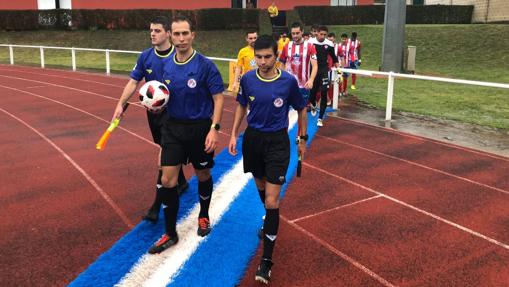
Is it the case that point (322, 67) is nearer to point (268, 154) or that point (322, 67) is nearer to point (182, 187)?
point (182, 187)

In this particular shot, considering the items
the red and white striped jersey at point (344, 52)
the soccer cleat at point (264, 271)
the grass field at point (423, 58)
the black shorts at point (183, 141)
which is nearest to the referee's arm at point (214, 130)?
the black shorts at point (183, 141)

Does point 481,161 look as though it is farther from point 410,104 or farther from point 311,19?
point 311,19

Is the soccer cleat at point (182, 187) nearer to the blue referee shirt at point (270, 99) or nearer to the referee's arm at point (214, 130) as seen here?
the referee's arm at point (214, 130)

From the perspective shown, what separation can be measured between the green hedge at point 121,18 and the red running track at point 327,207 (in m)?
23.9

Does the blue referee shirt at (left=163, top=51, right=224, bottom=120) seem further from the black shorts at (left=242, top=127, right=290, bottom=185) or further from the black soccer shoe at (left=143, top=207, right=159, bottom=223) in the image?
the black soccer shoe at (left=143, top=207, right=159, bottom=223)

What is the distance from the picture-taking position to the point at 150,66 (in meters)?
4.58

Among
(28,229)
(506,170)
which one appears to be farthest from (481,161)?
(28,229)

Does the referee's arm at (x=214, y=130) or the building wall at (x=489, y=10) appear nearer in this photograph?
the referee's arm at (x=214, y=130)

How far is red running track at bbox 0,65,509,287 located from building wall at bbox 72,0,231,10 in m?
27.0

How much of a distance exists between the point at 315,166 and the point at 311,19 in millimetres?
27853

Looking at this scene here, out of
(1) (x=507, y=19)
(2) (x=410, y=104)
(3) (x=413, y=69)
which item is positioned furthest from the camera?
(1) (x=507, y=19)

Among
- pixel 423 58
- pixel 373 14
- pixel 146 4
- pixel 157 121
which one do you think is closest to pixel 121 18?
pixel 146 4

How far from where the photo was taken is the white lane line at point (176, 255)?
144 inches

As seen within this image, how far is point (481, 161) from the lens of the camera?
7086 mm
